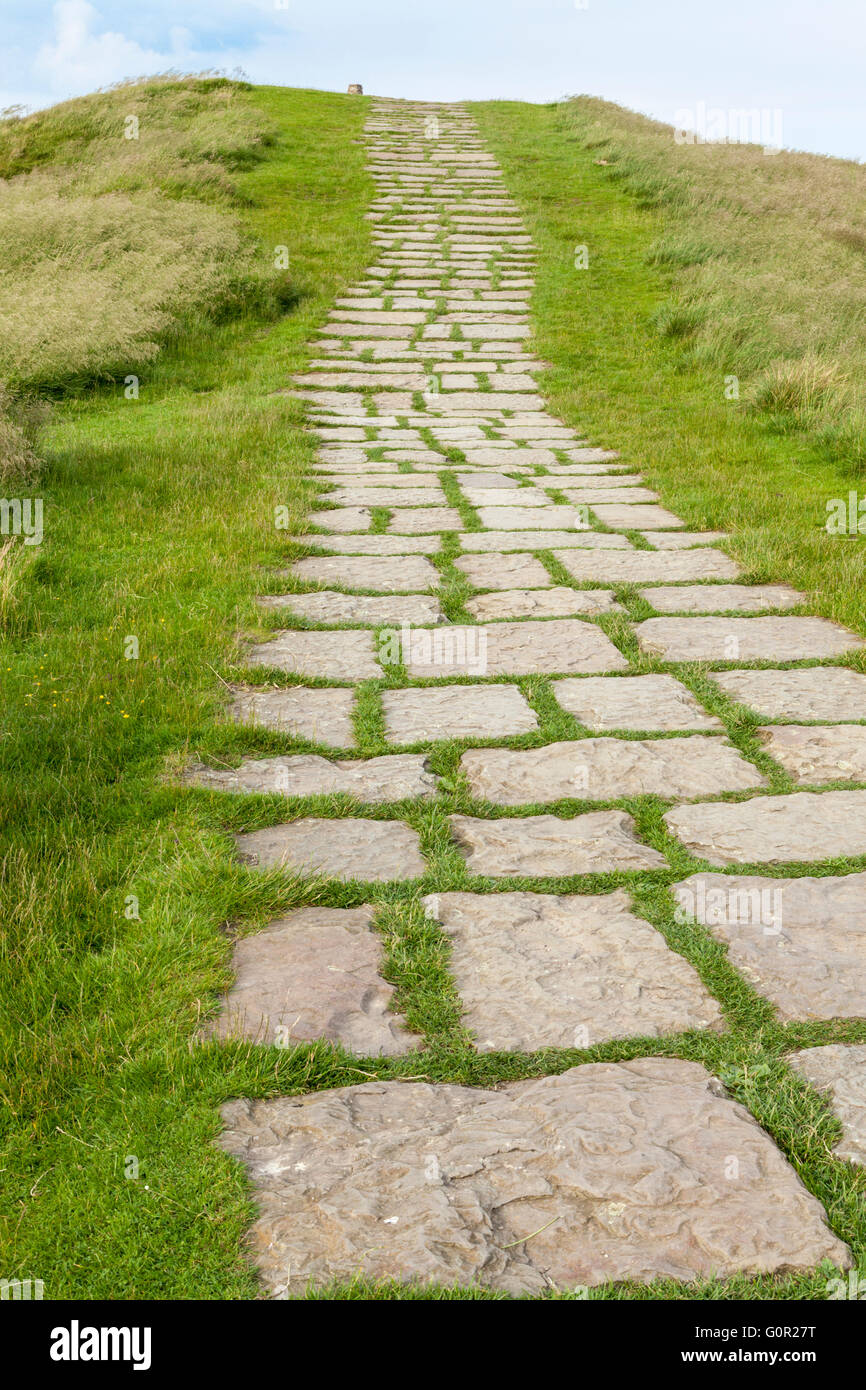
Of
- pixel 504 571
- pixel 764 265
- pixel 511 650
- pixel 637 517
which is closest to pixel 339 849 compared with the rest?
pixel 511 650

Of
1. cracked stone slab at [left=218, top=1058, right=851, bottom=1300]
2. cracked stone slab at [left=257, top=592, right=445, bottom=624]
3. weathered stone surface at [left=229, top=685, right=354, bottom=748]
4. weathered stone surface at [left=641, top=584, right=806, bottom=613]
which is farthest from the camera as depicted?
weathered stone surface at [left=641, top=584, right=806, bottom=613]

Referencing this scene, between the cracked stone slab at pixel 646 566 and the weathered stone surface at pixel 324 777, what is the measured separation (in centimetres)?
218

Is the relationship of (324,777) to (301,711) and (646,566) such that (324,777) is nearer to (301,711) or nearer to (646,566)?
(301,711)

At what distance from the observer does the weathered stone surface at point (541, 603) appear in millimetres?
5016

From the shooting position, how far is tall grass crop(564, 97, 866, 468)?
8.51 meters

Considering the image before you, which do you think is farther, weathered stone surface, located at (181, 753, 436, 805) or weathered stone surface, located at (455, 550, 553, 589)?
weathered stone surface, located at (455, 550, 553, 589)

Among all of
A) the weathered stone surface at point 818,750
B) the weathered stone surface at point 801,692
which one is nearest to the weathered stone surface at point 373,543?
the weathered stone surface at point 801,692

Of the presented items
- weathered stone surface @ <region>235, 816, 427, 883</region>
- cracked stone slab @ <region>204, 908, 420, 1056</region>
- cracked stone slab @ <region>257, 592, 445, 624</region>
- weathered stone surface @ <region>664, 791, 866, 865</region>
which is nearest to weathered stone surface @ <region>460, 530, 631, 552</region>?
cracked stone slab @ <region>257, 592, 445, 624</region>

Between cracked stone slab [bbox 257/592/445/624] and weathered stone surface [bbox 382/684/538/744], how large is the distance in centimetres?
74

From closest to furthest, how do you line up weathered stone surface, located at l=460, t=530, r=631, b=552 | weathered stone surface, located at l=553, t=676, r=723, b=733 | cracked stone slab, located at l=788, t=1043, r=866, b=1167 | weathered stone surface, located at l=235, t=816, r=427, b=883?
cracked stone slab, located at l=788, t=1043, r=866, b=1167 < weathered stone surface, located at l=235, t=816, r=427, b=883 < weathered stone surface, located at l=553, t=676, r=723, b=733 < weathered stone surface, located at l=460, t=530, r=631, b=552

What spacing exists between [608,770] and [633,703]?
1.94 ft

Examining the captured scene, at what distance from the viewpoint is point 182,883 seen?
282cm

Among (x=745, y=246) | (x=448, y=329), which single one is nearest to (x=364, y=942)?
(x=448, y=329)

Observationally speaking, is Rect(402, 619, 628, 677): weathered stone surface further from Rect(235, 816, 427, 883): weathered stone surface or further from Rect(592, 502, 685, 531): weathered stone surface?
Rect(592, 502, 685, 531): weathered stone surface
